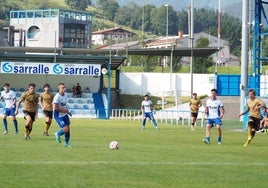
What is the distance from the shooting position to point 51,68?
7112 cm

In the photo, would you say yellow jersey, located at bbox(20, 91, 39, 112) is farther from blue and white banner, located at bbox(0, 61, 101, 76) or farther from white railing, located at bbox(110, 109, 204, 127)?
blue and white banner, located at bbox(0, 61, 101, 76)

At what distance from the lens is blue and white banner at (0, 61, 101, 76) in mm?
70812

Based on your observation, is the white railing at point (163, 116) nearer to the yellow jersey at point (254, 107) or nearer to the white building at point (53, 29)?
the yellow jersey at point (254, 107)

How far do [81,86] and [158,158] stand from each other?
57.4m

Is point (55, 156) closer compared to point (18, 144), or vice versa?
point (55, 156)

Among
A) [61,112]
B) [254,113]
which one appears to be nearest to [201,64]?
[254,113]

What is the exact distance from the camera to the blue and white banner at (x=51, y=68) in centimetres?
7081

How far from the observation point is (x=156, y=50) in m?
82.4

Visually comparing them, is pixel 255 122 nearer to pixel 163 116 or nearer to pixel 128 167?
pixel 128 167

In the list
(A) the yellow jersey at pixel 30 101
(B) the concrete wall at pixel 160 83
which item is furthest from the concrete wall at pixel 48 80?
(A) the yellow jersey at pixel 30 101

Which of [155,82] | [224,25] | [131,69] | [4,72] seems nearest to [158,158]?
[4,72]

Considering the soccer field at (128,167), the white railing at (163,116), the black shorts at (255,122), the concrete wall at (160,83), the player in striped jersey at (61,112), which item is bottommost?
the white railing at (163,116)

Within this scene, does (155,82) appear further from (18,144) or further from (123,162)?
(123,162)

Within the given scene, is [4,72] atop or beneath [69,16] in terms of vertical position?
beneath
